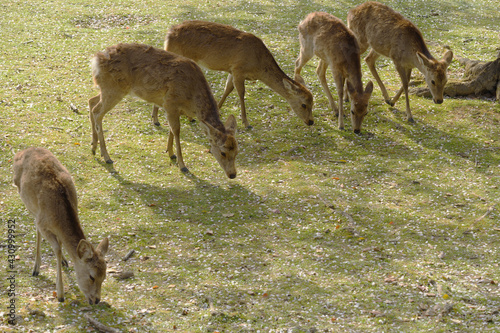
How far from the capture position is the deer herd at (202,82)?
7883mm

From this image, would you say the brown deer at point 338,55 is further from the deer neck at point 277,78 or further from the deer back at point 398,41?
the deer back at point 398,41

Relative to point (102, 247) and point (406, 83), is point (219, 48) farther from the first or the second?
point (102, 247)

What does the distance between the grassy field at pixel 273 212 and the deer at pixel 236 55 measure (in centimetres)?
74

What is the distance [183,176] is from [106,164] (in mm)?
1746

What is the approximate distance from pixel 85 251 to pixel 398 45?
10247 millimetres

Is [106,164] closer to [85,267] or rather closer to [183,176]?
[183,176]

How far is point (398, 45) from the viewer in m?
14.5

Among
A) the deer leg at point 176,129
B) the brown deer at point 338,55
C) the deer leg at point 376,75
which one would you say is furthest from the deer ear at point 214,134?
the deer leg at point 376,75

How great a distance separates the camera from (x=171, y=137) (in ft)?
40.9

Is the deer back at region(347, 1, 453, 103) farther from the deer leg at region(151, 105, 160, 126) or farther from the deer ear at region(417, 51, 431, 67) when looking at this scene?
the deer leg at region(151, 105, 160, 126)

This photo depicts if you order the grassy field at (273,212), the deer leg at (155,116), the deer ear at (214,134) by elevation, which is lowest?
the grassy field at (273,212)

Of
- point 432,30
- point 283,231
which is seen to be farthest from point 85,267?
point 432,30

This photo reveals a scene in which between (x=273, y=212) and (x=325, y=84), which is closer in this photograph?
(x=273, y=212)

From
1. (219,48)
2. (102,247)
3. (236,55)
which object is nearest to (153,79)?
(219,48)
